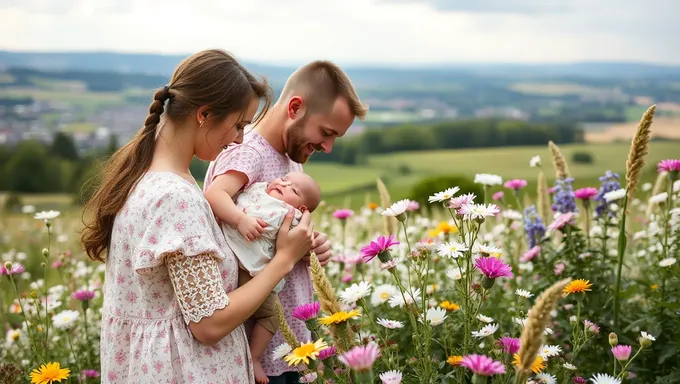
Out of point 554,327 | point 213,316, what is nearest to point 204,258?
point 213,316

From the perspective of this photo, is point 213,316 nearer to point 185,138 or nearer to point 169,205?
point 169,205

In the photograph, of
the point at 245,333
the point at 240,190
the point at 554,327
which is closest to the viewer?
the point at 245,333

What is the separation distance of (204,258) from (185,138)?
0.50 m

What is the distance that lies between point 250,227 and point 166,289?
0.40m

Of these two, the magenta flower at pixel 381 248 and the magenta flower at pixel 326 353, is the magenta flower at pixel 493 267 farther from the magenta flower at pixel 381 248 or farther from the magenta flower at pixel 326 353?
the magenta flower at pixel 326 353

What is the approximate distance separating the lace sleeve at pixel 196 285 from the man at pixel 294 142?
590 millimetres

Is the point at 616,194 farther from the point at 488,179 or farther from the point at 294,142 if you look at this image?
the point at 294,142

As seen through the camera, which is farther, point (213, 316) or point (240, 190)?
point (240, 190)

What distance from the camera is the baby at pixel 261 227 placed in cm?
271

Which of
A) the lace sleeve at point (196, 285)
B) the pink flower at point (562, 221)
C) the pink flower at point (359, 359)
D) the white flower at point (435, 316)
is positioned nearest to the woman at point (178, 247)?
the lace sleeve at point (196, 285)

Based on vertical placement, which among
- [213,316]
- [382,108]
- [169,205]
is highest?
[169,205]

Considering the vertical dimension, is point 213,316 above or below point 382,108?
above

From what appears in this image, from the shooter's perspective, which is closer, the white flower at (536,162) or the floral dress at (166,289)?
the floral dress at (166,289)

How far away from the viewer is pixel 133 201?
97.4 inches
